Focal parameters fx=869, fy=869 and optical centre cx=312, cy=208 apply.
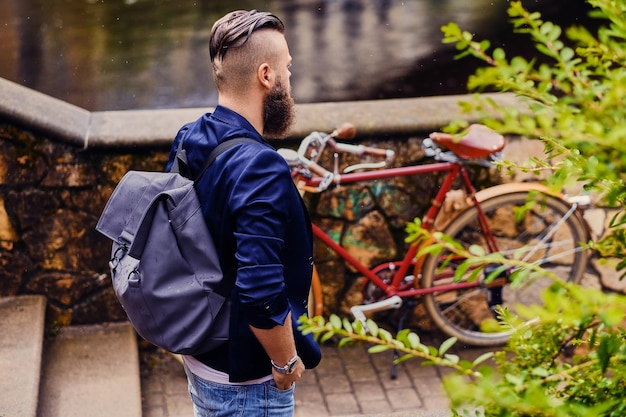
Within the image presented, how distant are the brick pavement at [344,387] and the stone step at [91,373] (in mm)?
191

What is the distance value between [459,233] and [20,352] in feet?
8.37

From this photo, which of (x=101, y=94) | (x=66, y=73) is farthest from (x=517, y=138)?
(x=66, y=73)

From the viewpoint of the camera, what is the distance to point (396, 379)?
196 inches

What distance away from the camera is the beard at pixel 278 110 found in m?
2.81

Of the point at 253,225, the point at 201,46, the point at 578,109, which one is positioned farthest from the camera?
the point at 201,46

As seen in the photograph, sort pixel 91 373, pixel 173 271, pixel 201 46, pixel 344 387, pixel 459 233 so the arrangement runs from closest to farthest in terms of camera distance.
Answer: pixel 173 271
pixel 91 373
pixel 344 387
pixel 459 233
pixel 201 46

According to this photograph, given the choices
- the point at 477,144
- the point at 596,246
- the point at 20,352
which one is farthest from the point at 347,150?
the point at 596,246

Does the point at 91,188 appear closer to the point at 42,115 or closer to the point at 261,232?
the point at 42,115

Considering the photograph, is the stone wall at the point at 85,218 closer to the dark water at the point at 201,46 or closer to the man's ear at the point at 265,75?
the man's ear at the point at 265,75

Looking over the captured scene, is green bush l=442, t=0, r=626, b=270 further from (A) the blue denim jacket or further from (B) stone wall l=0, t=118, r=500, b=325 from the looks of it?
(B) stone wall l=0, t=118, r=500, b=325

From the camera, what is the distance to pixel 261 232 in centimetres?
260

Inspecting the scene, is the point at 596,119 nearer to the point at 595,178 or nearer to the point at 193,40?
the point at 595,178

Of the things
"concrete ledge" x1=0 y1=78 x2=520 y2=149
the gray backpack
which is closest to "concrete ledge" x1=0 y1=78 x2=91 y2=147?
"concrete ledge" x1=0 y1=78 x2=520 y2=149

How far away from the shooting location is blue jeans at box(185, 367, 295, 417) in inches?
114
